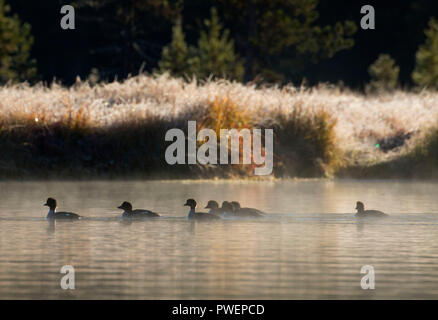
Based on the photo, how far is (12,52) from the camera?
170 ft

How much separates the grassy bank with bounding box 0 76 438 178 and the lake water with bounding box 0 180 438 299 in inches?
149

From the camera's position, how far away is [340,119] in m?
28.8

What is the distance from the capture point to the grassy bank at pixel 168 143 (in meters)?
23.9

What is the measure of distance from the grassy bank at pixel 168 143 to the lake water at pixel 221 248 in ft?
12.4

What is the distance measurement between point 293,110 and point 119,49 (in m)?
26.9

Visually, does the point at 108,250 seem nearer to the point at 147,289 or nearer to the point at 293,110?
the point at 147,289

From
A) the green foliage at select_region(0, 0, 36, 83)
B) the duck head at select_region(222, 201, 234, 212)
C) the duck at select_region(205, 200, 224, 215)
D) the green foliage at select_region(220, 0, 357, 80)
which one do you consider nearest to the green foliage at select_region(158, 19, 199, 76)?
the green foliage at select_region(220, 0, 357, 80)

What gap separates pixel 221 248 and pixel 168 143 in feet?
42.0

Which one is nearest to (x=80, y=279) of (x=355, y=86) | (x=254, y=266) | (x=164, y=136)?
(x=254, y=266)

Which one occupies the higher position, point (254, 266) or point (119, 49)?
point (119, 49)

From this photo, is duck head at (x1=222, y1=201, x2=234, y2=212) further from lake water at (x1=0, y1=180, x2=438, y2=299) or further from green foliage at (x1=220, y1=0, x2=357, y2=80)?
green foliage at (x1=220, y1=0, x2=357, y2=80)

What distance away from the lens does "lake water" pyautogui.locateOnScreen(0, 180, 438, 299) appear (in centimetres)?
900

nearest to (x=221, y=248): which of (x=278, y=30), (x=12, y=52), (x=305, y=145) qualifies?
(x=305, y=145)

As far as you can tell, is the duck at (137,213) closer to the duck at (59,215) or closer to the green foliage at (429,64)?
the duck at (59,215)
